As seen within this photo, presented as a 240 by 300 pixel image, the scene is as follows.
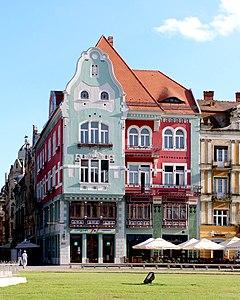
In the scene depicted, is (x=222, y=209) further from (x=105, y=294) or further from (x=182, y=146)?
(x=105, y=294)

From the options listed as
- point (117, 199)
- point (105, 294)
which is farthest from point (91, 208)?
point (105, 294)

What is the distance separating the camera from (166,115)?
8400cm

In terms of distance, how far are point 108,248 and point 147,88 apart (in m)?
18.3

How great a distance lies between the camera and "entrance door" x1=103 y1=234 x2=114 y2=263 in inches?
3159

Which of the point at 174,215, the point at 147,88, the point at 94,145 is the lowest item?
the point at 174,215

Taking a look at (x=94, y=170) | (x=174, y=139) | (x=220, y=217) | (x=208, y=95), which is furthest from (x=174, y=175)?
(x=208, y=95)

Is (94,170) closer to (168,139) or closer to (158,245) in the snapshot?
(168,139)

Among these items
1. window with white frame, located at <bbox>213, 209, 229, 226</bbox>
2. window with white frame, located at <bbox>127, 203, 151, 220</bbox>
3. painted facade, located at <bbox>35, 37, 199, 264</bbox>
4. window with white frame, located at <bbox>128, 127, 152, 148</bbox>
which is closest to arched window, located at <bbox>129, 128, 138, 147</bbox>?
window with white frame, located at <bbox>128, 127, 152, 148</bbox>

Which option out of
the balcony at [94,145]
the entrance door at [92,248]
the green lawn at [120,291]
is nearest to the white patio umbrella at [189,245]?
the entrance door at [92,248]

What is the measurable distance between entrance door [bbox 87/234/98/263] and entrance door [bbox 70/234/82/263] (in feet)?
2.95

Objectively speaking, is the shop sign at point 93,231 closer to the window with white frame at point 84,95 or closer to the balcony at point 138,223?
the balcony at point 138,223

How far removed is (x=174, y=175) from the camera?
83750mm

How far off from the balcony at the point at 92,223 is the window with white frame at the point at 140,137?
27.4 ft

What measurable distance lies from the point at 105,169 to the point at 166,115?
29.7 feet
